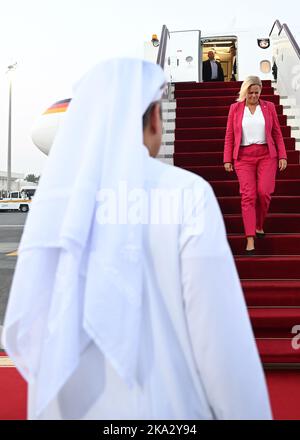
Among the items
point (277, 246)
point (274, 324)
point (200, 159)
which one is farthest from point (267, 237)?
point (200, 159)

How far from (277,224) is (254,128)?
106 centimetres

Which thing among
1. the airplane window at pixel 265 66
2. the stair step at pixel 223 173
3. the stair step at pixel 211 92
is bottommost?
the stair step at pixel 223 173

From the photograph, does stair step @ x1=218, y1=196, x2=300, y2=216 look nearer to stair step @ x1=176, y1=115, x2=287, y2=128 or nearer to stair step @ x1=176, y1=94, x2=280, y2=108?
stair step @ x1=176, y1=115, x2=287, y2=128

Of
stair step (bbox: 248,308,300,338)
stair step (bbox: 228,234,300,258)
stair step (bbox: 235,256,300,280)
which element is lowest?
stair step (bbox: 248,308,300,338)

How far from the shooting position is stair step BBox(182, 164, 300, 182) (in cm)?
501

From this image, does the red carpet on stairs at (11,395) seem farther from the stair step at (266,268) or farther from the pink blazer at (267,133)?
the pink blazer at (267,133)

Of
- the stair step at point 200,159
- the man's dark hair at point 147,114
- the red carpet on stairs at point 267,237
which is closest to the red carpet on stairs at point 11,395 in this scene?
the red carpet on stairs at point 267,237

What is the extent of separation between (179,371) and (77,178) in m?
0.46

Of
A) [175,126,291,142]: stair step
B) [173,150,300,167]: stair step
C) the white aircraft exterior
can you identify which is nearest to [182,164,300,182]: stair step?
[173,150,300,167]: stair step

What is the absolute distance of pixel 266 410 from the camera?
0.86 metres

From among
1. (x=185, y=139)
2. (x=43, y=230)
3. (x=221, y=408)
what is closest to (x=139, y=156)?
(x=43, y=230)

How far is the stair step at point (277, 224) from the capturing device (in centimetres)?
418

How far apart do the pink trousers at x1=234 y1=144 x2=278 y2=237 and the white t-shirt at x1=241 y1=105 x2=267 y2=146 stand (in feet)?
0.18

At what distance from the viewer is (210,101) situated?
6777mm
